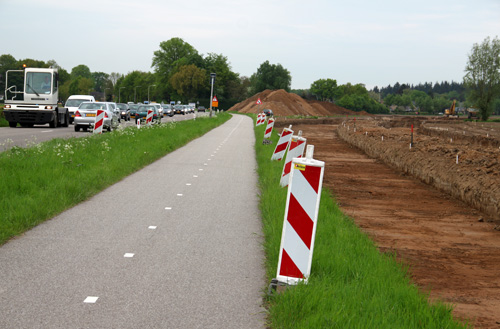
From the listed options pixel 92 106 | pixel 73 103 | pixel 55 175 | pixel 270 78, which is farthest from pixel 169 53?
pixel 55 175

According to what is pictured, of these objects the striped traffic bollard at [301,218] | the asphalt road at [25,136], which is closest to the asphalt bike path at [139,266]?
the striped traffic bollard at [301,218]

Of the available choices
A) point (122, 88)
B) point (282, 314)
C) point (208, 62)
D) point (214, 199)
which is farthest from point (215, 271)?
point (122, 88)

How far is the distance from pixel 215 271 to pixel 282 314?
146 cm

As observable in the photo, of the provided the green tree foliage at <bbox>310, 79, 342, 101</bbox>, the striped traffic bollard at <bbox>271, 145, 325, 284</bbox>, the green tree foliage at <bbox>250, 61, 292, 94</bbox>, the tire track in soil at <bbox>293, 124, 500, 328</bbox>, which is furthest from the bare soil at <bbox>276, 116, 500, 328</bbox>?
the green tree foliage at <bbox>310, 79, 342, 101</bbox>

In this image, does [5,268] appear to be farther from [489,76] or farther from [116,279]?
[489,76]

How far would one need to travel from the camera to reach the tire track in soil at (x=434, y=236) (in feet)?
18.5

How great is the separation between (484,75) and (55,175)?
103360mm

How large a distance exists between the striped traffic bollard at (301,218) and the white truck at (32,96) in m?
27.2

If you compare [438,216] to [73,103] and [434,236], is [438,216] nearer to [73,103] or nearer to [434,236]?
[434,236]

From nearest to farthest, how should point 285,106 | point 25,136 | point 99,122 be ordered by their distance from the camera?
point 99,122 < point 25,136 < point 285,106

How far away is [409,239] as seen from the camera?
8047mm

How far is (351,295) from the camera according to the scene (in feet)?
15.2

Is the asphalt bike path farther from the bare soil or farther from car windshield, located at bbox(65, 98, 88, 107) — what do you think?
car windshield, located at bbox(65, 98, 88, 107)

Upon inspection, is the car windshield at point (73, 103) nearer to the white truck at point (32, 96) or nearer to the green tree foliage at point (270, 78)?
the white truck at point (32, 96)
